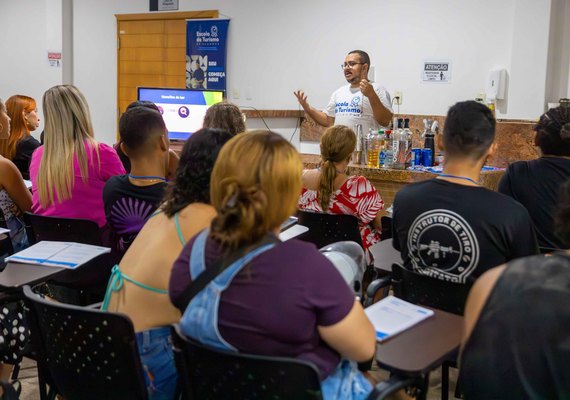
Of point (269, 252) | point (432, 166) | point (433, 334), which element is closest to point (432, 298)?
point (433, 334)

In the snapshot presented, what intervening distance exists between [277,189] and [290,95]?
228 inches

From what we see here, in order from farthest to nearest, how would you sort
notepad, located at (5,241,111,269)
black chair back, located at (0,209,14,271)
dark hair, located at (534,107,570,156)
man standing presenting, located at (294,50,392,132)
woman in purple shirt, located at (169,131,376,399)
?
man standing presenting, located at (294,50,392,132)
black chair back, located at (0,209,14,271)
dark hair, located at (534,107,570,156)
notepad, located at (5,241,111,269)
woman in purple shirt, located at (169,131,376,399)

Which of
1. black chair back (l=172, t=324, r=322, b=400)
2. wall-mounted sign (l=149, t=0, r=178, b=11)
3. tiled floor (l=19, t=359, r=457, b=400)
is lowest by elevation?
tiled floor (l=19, t=359, r=457, b=400)

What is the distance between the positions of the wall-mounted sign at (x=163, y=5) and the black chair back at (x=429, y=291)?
6.33 metres

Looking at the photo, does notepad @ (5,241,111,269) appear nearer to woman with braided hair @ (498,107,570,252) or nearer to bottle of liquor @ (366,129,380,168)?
woman with braided hair @ (498,107,570,252)

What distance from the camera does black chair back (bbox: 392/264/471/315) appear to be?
2053 mm

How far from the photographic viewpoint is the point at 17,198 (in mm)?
3156

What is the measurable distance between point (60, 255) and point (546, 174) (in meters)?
1.99

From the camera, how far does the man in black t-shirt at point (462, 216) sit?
6.71 ft

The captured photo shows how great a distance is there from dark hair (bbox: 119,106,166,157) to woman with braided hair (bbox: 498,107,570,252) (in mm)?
1526

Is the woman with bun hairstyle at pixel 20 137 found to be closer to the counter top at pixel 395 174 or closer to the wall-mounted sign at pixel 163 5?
the counter top at pixel 395 174

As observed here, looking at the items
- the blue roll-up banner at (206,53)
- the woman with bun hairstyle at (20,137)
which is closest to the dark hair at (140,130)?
the woman with bun hairstyle at (20,137)

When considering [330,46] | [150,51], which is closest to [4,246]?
[330,46]

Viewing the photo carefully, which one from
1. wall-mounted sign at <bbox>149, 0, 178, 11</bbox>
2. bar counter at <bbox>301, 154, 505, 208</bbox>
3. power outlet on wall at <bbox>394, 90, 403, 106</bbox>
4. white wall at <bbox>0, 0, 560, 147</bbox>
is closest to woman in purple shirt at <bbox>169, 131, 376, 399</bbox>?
bar counter at <bbox>301, 154, 505, 208</bbox>
